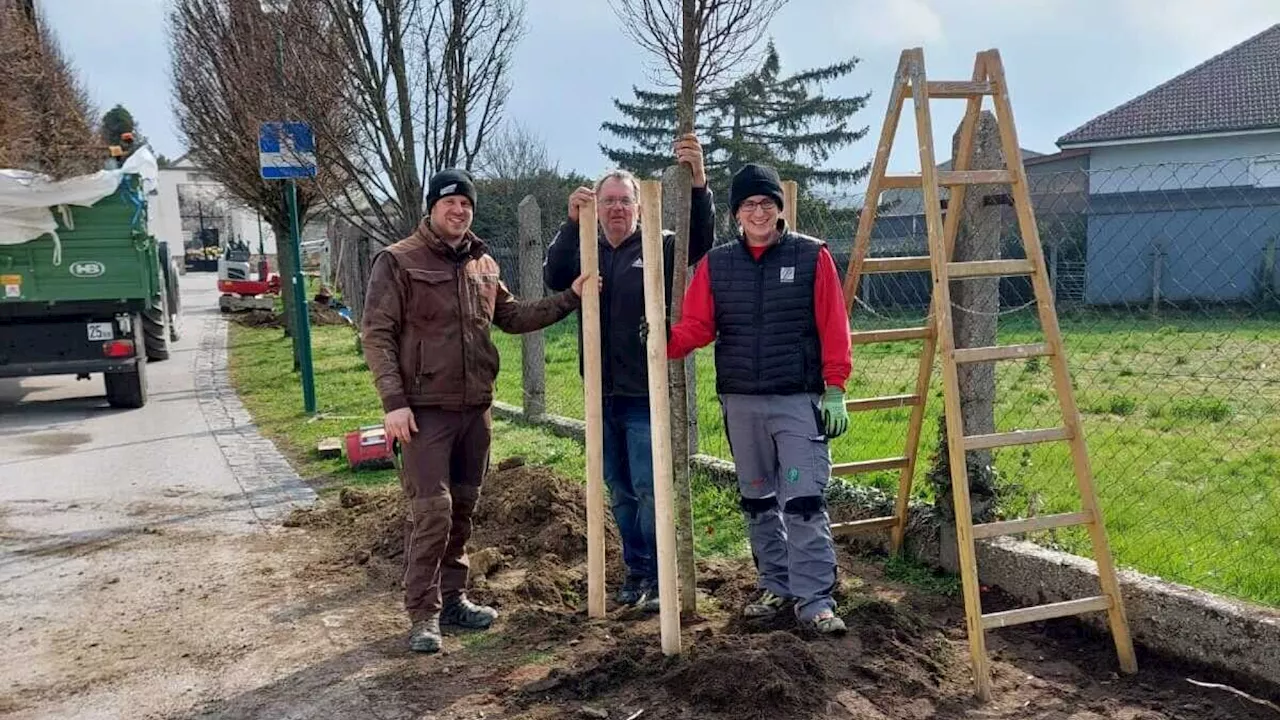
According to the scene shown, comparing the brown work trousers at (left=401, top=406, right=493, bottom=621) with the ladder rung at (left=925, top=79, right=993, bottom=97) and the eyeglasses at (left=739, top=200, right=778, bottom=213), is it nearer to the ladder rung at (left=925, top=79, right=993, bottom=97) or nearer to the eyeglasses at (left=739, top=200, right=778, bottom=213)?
the eyeglasses at (left=739, top=200, right=778, bottom=213)

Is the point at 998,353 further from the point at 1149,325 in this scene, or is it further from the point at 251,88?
the point at 251,88

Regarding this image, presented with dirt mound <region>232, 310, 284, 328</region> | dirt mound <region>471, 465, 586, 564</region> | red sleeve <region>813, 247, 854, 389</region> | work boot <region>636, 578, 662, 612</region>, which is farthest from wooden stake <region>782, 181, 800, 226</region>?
dirt mound <region>232, 310, 284, 328</region>

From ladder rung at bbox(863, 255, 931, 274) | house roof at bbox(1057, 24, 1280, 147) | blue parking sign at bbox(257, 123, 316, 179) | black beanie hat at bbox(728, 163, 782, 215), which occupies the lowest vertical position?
ladder rung at bbox(863, 255, 931, 274)

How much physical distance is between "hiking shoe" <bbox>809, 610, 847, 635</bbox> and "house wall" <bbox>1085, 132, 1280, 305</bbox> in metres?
2.35

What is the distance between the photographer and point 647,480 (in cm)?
429

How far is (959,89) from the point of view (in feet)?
12.5

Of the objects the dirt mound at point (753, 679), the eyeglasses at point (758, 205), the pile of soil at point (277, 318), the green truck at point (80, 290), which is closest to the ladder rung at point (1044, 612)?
the dirt mound at point (753, 679)

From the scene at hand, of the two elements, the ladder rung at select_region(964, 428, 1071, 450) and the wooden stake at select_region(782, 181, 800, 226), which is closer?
the ladder rung at select_region(964, 428, 1071, 450)

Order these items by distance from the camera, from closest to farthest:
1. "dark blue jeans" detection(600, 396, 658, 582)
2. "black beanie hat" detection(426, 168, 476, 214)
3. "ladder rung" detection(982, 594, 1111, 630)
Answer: "ladder rung" detection(982, 594, 1111, 630) < "black beanie hat" detection(426, 168, 476, 214) < "dark blue jeans" detection(600, 396, 658, 582)

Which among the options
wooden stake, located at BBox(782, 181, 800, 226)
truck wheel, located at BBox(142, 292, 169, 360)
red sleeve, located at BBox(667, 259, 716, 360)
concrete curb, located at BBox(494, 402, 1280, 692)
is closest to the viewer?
concrete curb, located at BBox(494, 402, 1280, 692)

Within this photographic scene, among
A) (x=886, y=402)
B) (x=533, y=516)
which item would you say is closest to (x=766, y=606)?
(x=886, y=402)

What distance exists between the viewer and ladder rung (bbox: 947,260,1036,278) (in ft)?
11.8

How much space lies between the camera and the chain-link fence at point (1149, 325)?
4.34 meters

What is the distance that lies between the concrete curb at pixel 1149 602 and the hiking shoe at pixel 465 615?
2136mm
